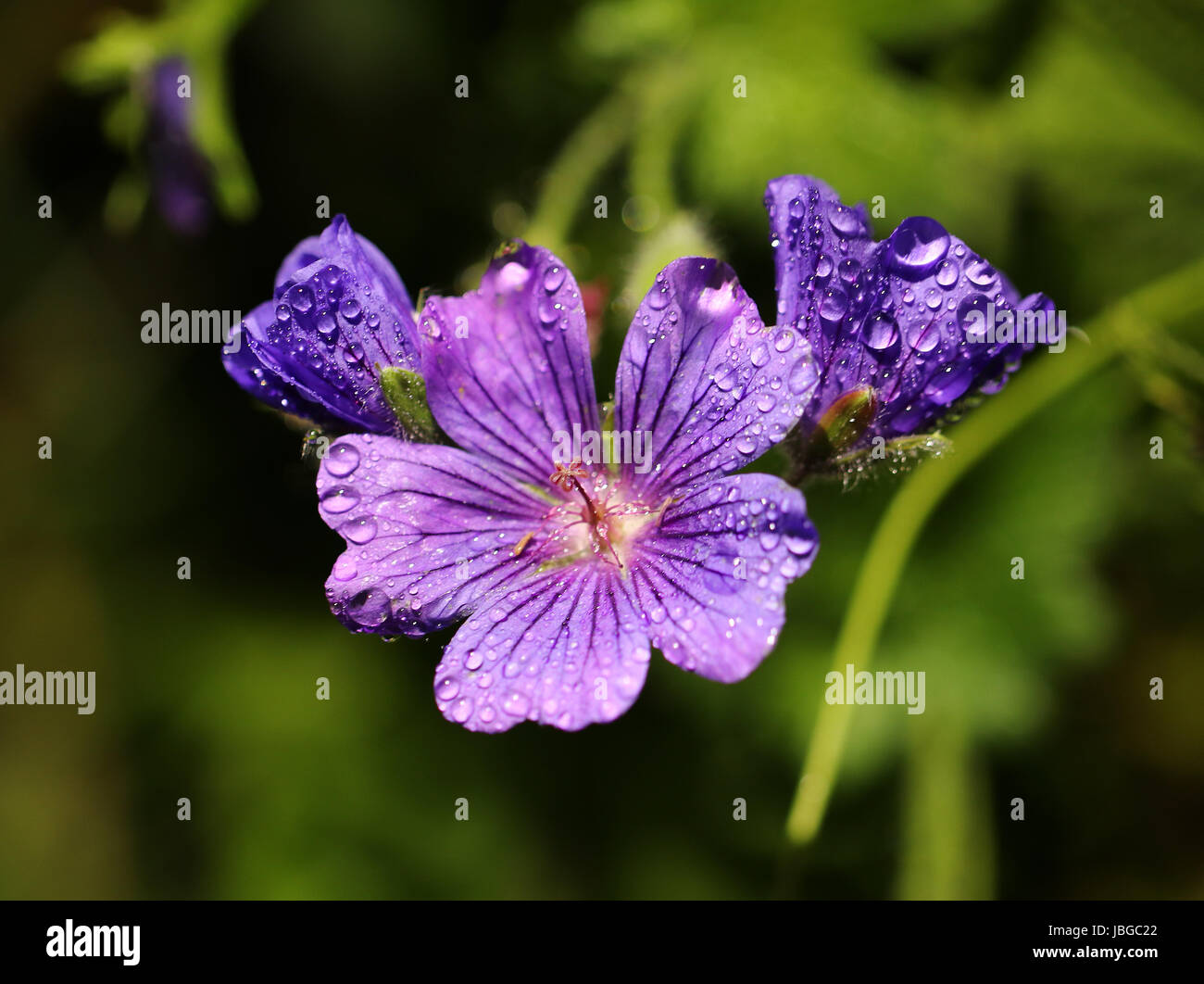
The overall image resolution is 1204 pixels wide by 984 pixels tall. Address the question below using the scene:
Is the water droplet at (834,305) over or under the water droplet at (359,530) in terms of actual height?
over

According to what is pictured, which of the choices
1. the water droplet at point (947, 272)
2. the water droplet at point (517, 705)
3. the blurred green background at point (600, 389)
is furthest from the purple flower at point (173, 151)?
the water droplet at point (947, 272)

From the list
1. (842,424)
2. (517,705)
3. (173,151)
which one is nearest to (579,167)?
(173,151)

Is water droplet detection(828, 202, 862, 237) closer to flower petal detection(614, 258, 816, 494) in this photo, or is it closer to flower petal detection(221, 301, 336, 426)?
flower petal detection(614, 258, 816, 494)

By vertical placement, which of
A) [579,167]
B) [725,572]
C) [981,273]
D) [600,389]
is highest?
[579,167]

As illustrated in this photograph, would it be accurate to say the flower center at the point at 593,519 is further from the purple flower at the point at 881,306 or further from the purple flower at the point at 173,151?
the purple flower at the point at 173,151

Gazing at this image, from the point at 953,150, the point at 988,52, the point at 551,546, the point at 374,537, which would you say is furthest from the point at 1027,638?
the point at 374,537

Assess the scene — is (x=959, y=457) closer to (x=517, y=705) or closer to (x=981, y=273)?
(x=981, y=273)
